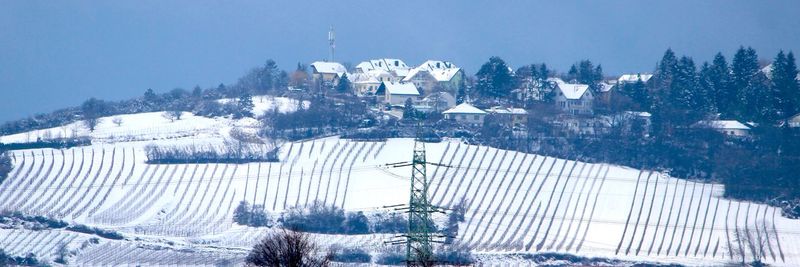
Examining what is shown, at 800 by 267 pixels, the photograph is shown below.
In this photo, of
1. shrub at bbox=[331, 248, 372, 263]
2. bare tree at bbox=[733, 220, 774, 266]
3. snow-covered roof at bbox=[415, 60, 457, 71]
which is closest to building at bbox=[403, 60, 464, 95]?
snow-covered roof at bbox=[415, 60, 457, 71]

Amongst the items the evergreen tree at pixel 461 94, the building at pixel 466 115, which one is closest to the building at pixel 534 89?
the evergreen tree at pixel 461 94

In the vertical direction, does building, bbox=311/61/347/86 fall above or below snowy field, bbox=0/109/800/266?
above

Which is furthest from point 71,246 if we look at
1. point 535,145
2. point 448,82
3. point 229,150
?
point 448,82

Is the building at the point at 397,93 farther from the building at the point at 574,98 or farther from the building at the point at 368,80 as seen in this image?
the building at the point at 574,98

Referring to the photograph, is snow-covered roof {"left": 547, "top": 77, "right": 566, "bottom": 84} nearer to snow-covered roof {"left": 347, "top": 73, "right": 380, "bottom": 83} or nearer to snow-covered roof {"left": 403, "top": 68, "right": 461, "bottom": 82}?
snow-covered roof {"left": 403, "top": 68, "right": 461, "bottom": 82}

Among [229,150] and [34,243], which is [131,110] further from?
[34,243]

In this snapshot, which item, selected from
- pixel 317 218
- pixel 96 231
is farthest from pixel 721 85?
pixel 96 231
